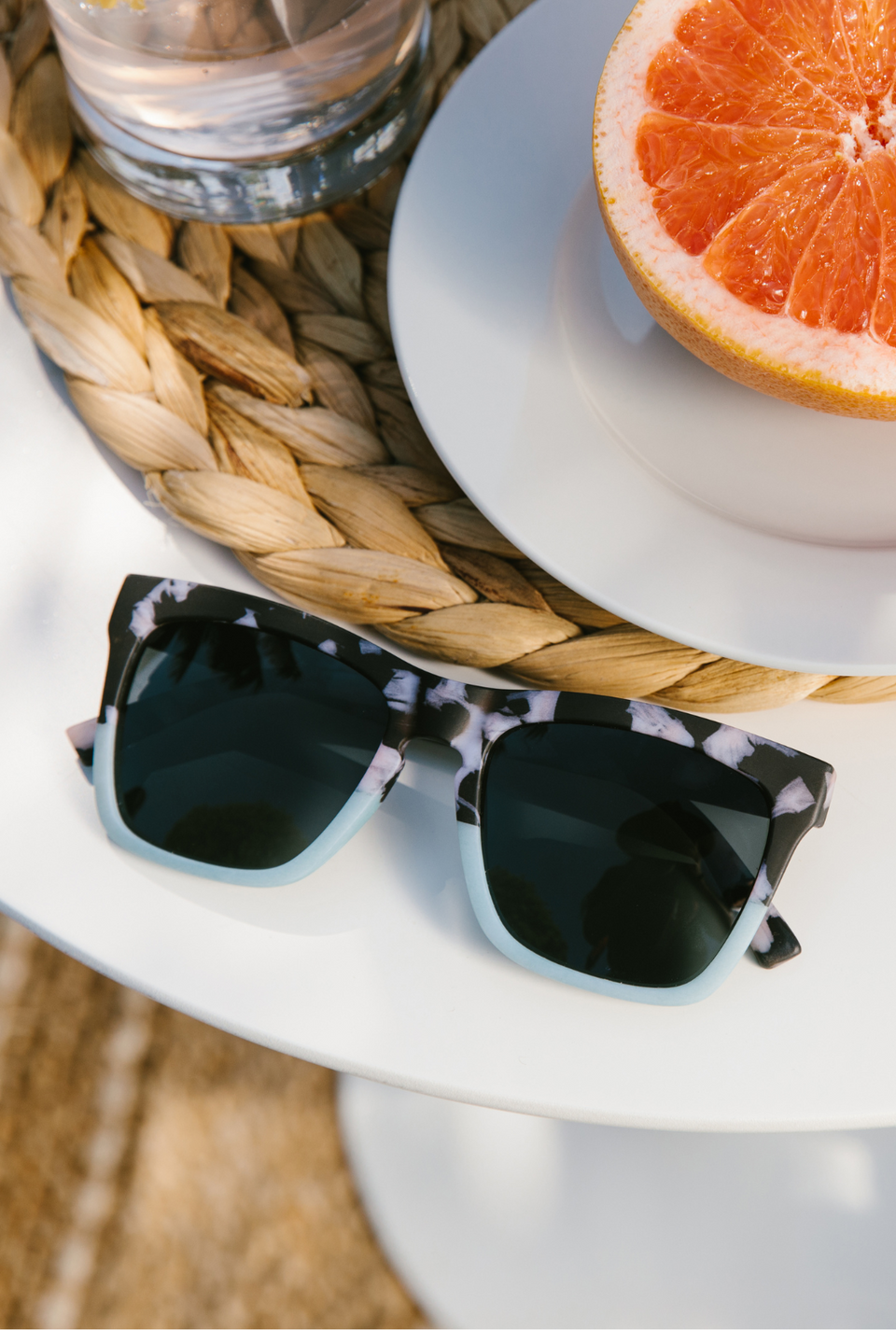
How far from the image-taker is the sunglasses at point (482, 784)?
15.2 inches

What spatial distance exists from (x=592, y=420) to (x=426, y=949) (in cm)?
22

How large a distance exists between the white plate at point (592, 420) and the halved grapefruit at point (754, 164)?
0.10ft

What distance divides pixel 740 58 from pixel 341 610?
0.87 feet

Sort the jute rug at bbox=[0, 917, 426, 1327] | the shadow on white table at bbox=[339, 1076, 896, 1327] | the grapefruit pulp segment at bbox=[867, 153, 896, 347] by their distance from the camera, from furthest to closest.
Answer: the jute rug at bbox=[0, 917, 426, 1327] < the shadow on white table at bbox=[339, 1076, 896, 1327] < the grapefruit pulp segment at bbox=[867, 153, 896, 347]

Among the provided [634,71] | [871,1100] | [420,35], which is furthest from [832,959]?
[420,35]

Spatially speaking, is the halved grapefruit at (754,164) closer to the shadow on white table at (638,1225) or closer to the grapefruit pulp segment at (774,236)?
the grapefruit pulp segment at (774,236)

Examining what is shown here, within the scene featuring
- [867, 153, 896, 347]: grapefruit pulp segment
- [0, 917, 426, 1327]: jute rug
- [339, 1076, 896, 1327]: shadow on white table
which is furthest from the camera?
[0, 917, 426, 1327]: jute rug

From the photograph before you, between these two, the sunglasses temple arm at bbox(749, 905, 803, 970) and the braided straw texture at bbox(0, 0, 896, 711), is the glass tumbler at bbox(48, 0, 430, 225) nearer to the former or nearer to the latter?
the braided straw texture at bbox(0, 0, 896, 711)

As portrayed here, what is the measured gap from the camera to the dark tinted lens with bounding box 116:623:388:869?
1.36 ft

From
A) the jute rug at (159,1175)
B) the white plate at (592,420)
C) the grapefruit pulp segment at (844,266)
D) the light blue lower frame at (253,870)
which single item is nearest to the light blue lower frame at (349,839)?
the light blue lower frame at (253,870)

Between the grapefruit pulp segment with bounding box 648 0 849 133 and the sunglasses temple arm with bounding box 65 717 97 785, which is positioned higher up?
the grapefruit pulp segment with bounding box 648 0 849 133

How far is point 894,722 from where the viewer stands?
42 cm

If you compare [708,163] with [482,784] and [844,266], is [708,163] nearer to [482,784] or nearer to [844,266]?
[844,266]

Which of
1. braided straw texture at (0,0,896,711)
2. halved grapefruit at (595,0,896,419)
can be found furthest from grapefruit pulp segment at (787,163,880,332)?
braided straw texture at (0,0,896,711)
